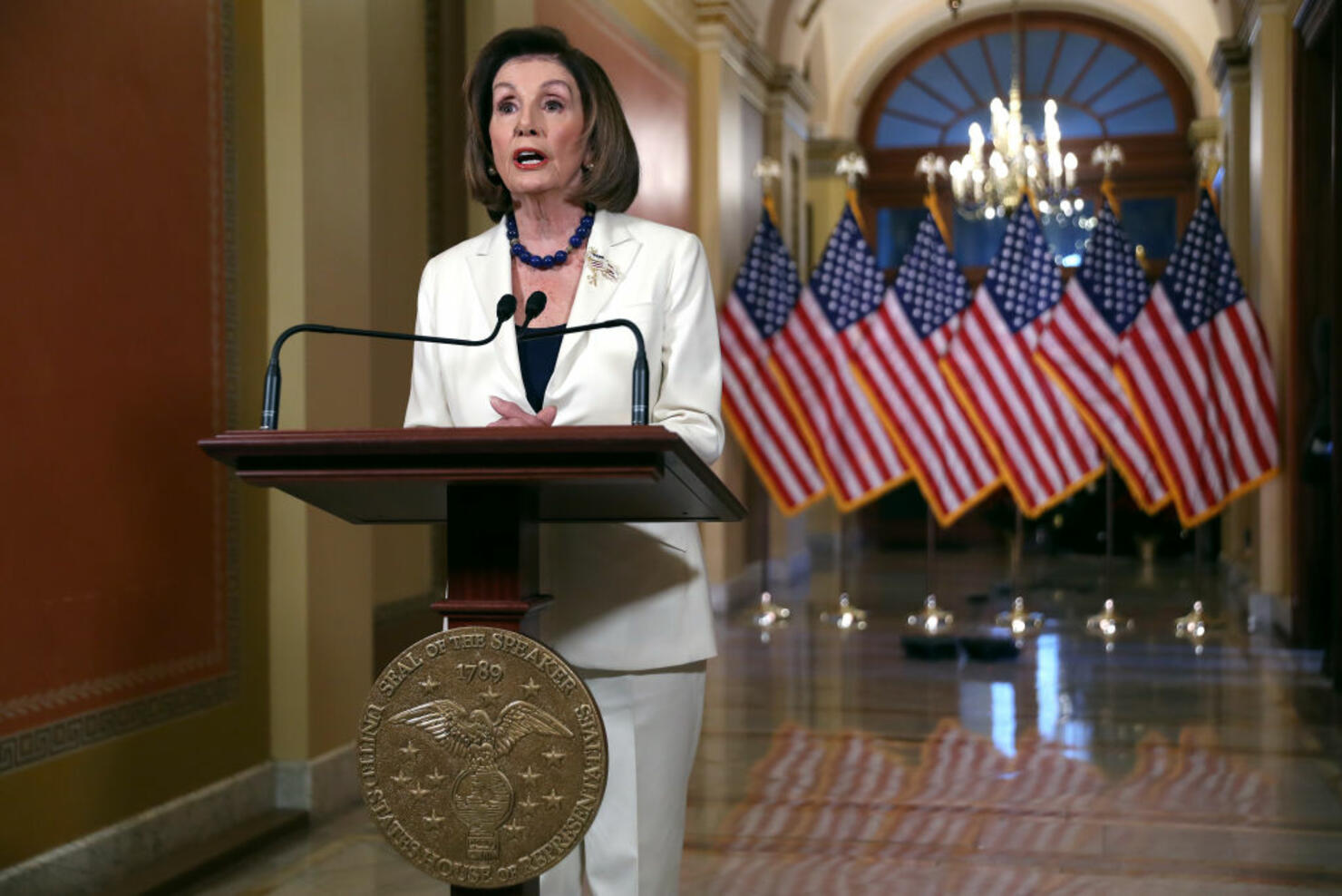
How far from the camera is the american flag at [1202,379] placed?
918cm

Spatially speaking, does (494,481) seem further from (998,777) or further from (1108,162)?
(1108,162)

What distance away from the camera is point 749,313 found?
1045 centimetres

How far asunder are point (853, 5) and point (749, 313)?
6.43 metres

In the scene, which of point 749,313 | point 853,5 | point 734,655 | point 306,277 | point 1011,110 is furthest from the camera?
point 853,5

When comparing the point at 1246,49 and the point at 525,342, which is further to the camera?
the point at 1246,49

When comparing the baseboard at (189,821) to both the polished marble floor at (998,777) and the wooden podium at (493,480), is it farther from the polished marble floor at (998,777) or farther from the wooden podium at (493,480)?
the wooden podium at (493,480)

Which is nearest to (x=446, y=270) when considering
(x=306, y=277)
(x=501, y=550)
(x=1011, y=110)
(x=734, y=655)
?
(x=501, y=550)

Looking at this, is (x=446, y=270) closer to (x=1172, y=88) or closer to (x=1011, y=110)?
(x=1011, y=110)

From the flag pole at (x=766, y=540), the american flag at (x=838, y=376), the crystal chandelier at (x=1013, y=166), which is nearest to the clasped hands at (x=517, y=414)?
the flag pole at (x=766, y=540)

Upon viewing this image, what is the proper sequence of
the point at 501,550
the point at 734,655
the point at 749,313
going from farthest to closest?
the point at 749,313, the point at 734,655, the point at 501,550

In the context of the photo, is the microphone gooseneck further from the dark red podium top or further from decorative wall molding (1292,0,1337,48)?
decorative wall molding (1292,0,1337,48)

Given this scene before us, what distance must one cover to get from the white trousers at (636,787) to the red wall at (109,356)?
2241 millimetres

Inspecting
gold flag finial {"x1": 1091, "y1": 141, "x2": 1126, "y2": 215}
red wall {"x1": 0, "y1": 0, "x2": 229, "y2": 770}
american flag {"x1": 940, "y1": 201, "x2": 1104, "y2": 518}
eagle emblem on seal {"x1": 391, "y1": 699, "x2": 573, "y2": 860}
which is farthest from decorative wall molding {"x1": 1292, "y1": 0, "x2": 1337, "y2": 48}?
eagle emblem on seal {"x1": 391, "y1": 699, "x2": 573, "y2": 860}

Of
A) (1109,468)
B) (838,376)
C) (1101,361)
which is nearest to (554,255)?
(1101,361)
